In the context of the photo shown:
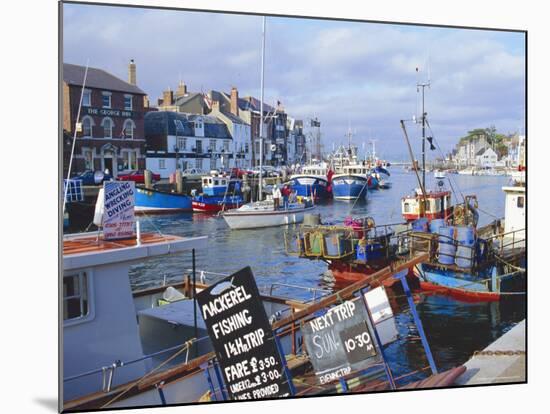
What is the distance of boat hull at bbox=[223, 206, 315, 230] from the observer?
7203 millimetres

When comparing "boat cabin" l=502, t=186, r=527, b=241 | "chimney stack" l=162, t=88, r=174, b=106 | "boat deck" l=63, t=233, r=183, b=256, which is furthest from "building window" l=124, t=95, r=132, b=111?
"boat cabin" l=502, t=186, r=527, b=241

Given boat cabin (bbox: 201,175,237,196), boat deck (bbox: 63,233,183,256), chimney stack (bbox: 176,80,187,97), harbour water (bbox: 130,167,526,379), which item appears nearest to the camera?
boat deck (bbox: 63,233,183,256)

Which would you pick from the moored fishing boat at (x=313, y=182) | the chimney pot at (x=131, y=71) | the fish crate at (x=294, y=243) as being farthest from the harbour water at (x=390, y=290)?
the chimney pot at (x=131, y=71)

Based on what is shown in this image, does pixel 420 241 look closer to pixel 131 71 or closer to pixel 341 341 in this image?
pixel 341 341

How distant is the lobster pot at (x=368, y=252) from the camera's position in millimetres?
7891

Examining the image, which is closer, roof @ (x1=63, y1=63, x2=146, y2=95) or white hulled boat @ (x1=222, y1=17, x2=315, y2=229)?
roof @ (x1=63, y1=63, x2=146, y2=95)

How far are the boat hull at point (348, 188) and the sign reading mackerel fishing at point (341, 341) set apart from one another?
83.7 inches

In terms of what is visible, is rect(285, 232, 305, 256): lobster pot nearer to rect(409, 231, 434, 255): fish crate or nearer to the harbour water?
the harbour water

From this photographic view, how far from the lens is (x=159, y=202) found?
6172 mm

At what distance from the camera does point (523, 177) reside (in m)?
6.90

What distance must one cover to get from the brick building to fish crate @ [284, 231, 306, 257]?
2144 mm

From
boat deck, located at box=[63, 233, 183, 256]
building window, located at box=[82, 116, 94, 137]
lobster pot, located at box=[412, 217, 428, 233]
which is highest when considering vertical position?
building window, located at box=[82, 116, 94, 137]

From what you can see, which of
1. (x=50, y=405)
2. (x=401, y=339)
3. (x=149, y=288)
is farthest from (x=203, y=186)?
(x=401, y=339)

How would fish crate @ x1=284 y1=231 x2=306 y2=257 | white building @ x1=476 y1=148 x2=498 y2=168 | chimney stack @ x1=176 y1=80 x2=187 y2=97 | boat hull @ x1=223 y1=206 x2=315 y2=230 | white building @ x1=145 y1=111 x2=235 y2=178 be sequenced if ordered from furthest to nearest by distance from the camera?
fish crate @ x1=284 y1=231 x2=306 y2=257 → boat hull @ x1=223 y1=206 x2=315 y2=230 → white building @ x1=476 y1=148 x2=498 y2=168 → white building @ x1=145 y1=111 x2=235 y2=178 → chimney stack @ x1=176 y1=80 x2=187 y2=97
